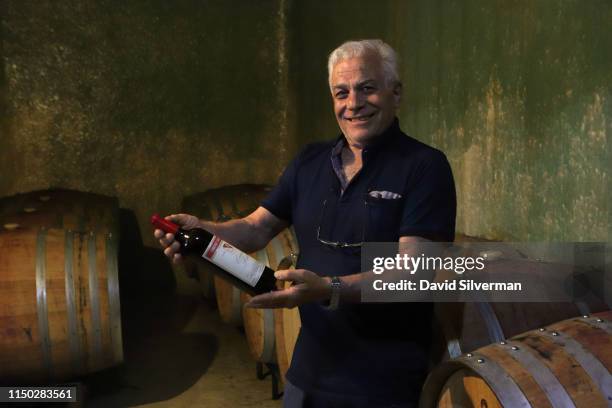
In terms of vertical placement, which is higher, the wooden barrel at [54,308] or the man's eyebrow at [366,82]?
the man's eyebrow at [366,82]

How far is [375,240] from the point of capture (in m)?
1.70

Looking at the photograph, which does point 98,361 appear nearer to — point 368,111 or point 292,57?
point 368,111

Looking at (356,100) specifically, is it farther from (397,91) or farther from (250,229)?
(250,229)

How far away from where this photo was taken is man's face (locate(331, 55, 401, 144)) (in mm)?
1771

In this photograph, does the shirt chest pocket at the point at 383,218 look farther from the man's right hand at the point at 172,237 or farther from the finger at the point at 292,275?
the man's right hand at the point at 172,237

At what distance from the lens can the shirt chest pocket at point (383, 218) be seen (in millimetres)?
1686

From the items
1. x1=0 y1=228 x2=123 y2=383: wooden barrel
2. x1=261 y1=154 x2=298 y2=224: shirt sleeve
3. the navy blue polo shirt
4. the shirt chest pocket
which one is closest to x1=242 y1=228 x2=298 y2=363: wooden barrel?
x1=0 y1=228 x2=123 y2=383: wooden barrel

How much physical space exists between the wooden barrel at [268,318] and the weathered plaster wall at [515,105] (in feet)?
3.10

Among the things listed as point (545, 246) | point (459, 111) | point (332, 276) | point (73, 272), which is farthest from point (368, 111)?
point (73, 272)

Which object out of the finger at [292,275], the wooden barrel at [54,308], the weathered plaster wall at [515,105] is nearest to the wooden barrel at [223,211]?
the wooden barrel at [54,308]

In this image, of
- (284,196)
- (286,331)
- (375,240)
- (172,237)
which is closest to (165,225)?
(172,237)

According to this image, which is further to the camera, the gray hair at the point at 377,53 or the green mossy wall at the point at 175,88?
the green mossy wall at the point at 175,88

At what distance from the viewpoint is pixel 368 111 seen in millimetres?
1781

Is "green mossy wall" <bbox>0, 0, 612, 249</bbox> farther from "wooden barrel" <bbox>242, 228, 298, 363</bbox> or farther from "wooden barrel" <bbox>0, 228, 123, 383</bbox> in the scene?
"wooden barrel" <bbox>0, 228, 123, 383</bbox>
